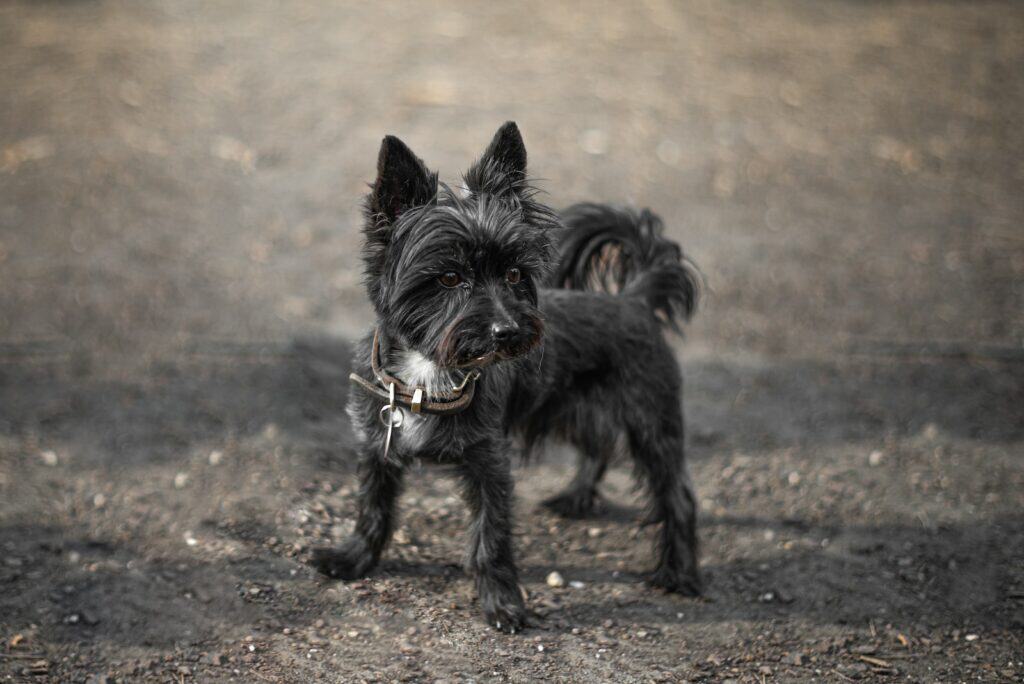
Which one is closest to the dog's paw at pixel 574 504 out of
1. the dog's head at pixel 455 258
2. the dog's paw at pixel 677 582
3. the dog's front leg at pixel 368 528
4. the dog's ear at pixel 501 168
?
the dog's paw at pixel 677 582

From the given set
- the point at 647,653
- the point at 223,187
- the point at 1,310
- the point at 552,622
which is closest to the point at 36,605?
the point at 552,622

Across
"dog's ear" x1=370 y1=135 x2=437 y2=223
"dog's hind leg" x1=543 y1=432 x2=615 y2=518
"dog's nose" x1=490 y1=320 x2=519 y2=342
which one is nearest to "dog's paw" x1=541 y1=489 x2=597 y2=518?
"dog's hind leg" x1=543 y1=432 x2=615 y2=518

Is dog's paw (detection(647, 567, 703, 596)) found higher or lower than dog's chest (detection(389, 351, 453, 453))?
lower

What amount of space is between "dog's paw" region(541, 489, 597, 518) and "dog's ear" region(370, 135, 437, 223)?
8.86ft

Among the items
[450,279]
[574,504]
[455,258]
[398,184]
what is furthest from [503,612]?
[398,184]

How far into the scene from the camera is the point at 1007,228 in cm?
1076

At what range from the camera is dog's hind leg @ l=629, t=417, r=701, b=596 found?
18.1 ft

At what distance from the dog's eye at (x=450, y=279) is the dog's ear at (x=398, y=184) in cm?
37

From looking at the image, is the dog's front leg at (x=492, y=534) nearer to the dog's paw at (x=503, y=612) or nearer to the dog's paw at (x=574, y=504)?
the dog's paw at (x=503, y=612)

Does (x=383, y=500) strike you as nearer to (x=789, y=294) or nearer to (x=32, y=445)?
(x=32, y=445)

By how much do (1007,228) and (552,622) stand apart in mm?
8385

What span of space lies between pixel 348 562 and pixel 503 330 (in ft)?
6.32

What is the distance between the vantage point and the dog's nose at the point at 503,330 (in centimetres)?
412

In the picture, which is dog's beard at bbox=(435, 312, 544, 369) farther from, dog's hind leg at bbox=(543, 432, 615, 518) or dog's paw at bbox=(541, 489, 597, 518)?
dog's paw at bbox=(541, 489, 597, 518)
